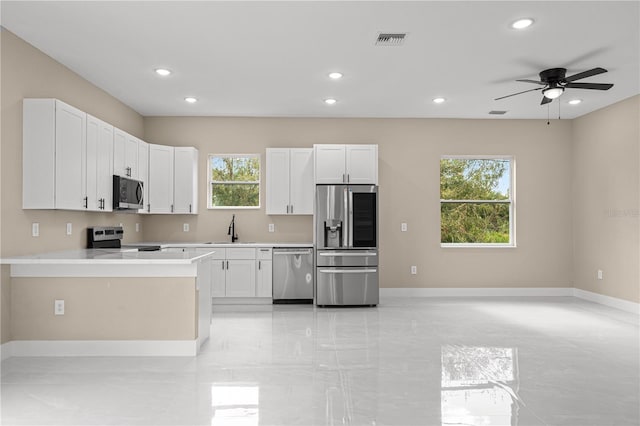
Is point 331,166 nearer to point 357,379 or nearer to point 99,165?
point 99,165

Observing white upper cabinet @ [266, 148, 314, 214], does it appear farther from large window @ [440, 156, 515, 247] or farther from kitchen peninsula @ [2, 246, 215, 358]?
kitchen peninsula @ [2, 246, 215, 358]

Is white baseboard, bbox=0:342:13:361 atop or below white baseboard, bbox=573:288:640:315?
atop

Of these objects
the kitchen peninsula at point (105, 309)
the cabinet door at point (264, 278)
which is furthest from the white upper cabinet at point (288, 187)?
the kitchen peninsula at point (105, 309)

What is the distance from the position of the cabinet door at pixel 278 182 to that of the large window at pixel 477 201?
2485mm

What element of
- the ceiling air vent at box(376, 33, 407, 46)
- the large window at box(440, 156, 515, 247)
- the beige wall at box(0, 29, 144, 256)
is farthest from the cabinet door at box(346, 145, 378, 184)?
the beige wall at box(0, 29, 144, 256)

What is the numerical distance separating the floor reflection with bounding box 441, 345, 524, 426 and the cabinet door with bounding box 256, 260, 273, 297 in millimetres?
2876

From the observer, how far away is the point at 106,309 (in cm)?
383

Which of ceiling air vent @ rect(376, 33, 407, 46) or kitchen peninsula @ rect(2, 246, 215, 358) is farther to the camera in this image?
ceiling air vent @ rect(376, 33, 407, 46)

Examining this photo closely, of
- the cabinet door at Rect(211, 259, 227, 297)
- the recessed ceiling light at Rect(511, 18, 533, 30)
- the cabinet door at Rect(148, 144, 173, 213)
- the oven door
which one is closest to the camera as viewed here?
the recessed ceiling light at Rect(511, 18, 533, 30)

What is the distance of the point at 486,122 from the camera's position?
284 inches

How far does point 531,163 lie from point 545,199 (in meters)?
0.62

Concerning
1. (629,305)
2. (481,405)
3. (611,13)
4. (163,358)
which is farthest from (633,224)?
(163,358)

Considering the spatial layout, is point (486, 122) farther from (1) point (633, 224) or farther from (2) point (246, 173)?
(2) point (246, 173)

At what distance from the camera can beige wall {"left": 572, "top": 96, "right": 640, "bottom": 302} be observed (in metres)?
5.91
